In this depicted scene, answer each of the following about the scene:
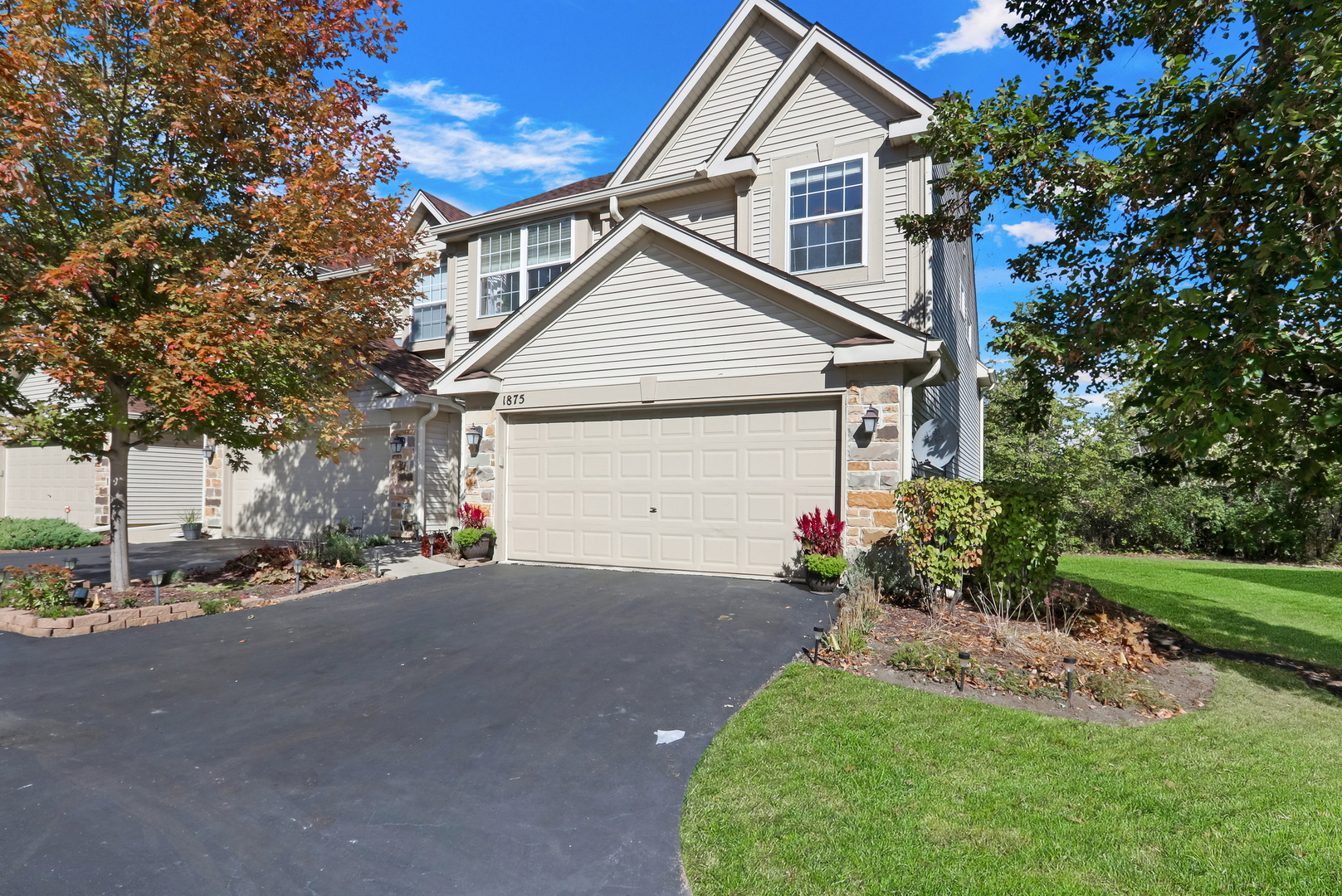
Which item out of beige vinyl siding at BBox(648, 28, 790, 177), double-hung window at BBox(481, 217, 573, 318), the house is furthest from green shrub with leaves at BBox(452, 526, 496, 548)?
beige vinyl siding at BBox(648, 28, 790, 177)

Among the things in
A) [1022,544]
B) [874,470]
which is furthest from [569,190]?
[1022,544]

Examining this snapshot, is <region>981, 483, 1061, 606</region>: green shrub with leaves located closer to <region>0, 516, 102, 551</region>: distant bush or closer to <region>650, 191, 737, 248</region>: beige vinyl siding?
<region>650, 191, 737, 248</region>: beige vinyl siding

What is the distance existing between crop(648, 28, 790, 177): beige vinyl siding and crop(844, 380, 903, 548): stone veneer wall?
21.5ft

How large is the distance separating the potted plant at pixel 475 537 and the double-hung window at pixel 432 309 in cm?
589

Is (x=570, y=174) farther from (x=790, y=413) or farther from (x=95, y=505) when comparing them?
(x=95, y=505)

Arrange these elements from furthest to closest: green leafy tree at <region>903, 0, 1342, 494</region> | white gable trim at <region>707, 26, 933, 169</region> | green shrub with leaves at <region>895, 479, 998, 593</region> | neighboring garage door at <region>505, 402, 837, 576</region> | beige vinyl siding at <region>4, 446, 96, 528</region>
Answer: beige vinyl siding at <region>4, 446, 96, 528</region> → white gable trim at <region>707, 26, 933, 169</region> → neighboring garage door at <region>505, 402, 837, 576</region> → green shrub with leaves at <region>895, 479, 998, 593</region> → green leafy tree at <region>903, 0, 1342, 494</region>

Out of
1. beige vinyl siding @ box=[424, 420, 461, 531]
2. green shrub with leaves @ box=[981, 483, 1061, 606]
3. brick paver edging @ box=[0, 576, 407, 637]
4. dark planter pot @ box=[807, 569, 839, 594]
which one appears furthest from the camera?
beige vinyl siding @ box=[424, 420, 461, 531]

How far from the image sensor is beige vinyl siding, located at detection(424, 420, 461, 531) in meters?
13.5

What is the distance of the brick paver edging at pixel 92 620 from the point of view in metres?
6.82

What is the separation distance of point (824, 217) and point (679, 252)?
2835 mm

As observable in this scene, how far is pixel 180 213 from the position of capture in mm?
7875

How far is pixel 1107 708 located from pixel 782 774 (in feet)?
9.48

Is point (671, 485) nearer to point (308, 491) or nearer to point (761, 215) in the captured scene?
point (761, 215)

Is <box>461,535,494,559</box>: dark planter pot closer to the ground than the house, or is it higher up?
closer to the ground
